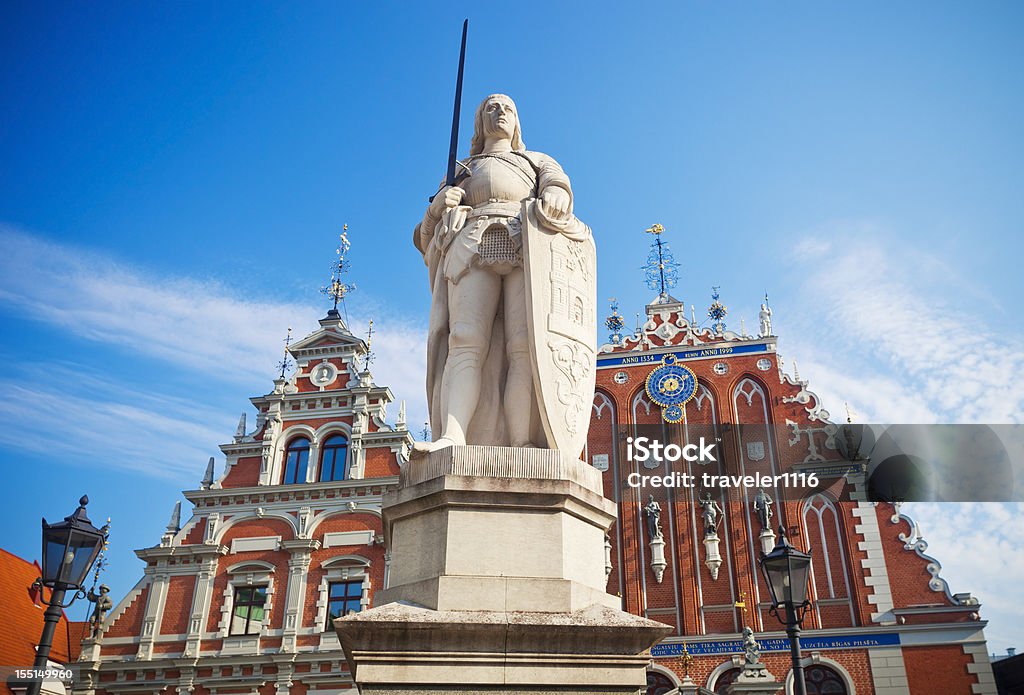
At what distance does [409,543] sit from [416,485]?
0.88 ft

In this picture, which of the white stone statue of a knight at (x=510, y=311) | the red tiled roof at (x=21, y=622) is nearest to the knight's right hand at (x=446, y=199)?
the white stone statue of a knight at (x=510, y=311)

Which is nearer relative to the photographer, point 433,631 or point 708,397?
point 433,631

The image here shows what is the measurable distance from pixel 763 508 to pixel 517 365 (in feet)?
55.1

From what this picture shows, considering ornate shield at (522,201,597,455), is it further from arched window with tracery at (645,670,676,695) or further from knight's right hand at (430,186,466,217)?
arched window with tracery at (645,670,676,695)

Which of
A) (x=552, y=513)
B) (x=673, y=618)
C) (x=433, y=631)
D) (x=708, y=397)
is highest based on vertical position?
(x=708, y=397)

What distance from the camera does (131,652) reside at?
739 inches

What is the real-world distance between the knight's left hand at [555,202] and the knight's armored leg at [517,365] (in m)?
0.35

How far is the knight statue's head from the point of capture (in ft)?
15.9

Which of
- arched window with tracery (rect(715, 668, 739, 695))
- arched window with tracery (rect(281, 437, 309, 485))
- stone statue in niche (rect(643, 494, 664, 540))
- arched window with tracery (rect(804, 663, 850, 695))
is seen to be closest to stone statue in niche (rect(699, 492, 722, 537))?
stone statue in niche (rect(643, 494, 664, 540))

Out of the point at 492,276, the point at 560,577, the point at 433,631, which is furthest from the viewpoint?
the point at 492,276

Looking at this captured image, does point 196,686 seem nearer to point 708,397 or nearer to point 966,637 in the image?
point 708,397

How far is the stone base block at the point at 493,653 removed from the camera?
Result: 3.03 meters

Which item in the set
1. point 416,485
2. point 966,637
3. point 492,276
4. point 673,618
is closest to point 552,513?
point 416,485

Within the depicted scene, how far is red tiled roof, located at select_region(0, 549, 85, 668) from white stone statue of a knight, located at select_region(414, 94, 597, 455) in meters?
17.7
